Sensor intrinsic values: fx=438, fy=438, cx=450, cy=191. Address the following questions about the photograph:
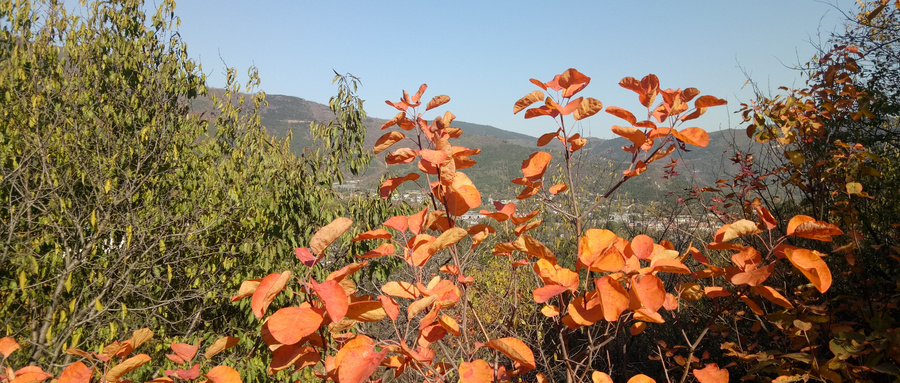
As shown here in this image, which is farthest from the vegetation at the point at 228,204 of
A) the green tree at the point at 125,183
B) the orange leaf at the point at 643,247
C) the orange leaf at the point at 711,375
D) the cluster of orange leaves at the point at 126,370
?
the cluster of orange leaves at the point at 126,370

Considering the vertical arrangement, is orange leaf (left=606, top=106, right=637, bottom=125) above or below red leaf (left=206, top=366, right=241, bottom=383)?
above

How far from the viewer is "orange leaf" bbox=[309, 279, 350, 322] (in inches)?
27.2

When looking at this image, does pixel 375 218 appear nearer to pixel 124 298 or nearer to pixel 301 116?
pixel 124 298

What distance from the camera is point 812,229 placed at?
0.86 m

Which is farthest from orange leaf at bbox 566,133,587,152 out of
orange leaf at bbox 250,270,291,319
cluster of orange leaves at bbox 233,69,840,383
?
orange leaf at bbox 250,270,291,319

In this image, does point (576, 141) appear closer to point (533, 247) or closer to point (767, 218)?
point (533, 247)

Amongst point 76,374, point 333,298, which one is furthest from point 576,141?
point 76,374

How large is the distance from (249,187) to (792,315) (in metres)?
3.96

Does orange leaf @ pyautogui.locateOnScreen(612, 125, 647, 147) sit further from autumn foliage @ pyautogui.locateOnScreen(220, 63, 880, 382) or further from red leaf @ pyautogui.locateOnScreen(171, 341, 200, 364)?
red leaf @ pyautogui.locateOnScreen(171, 341, 200, 364)

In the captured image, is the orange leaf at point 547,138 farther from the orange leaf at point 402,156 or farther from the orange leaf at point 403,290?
the orange leaf at point 403,290

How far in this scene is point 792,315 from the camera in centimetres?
143

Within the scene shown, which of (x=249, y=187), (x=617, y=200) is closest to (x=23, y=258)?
(x=249, y=187)

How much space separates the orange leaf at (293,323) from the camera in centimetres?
71

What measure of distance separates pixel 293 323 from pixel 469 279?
0.49m
